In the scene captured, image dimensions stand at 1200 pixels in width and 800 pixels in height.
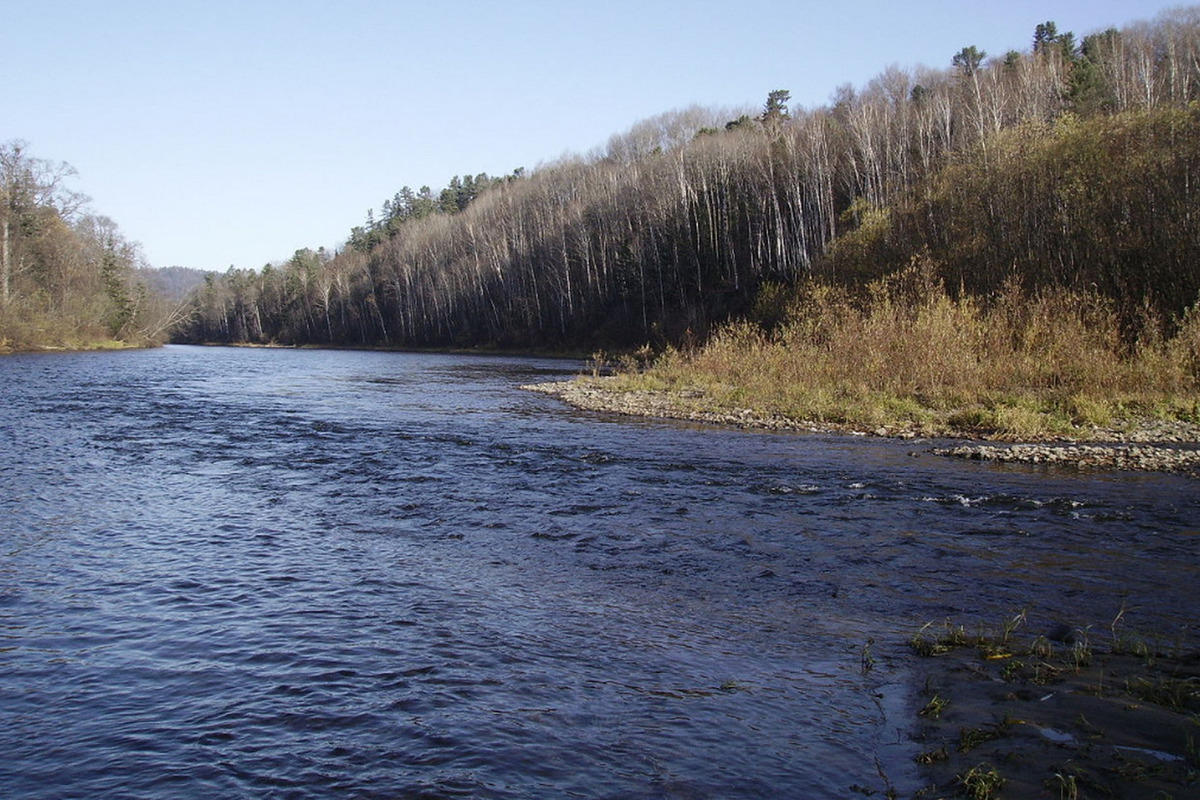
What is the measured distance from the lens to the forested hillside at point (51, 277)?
66.2 meters

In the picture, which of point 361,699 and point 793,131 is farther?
point 793,131

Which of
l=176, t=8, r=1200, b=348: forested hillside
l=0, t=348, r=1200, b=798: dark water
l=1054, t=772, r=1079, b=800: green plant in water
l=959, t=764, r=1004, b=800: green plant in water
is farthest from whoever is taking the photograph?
l=176, t=8, r=1200, b=348: forested hillside

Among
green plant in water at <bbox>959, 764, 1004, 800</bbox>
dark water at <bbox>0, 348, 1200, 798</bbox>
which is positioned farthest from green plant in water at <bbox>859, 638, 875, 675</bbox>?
green plant in water at <bbox>959, 764, 1004, 800</bbox>

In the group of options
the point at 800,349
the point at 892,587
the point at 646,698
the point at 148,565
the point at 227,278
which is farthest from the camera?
the point at 227,278

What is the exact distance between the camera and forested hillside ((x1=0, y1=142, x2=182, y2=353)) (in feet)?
217

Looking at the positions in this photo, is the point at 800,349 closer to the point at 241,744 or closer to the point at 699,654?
the point at 699,654

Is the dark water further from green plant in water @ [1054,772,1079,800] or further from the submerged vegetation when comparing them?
green plant in water @ [1054,772,1079,800]

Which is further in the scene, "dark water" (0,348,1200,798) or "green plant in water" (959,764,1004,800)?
"dark water" (0,348,1200,798)

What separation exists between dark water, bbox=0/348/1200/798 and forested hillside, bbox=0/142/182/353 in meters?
59.4

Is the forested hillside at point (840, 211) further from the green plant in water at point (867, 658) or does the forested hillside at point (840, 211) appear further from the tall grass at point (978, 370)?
the green plant in water at point (867, 658)

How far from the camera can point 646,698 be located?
6.54 m

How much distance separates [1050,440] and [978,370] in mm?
5703

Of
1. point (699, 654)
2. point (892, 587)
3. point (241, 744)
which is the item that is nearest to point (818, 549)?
point (892, 587)

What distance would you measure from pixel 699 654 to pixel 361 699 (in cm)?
301
